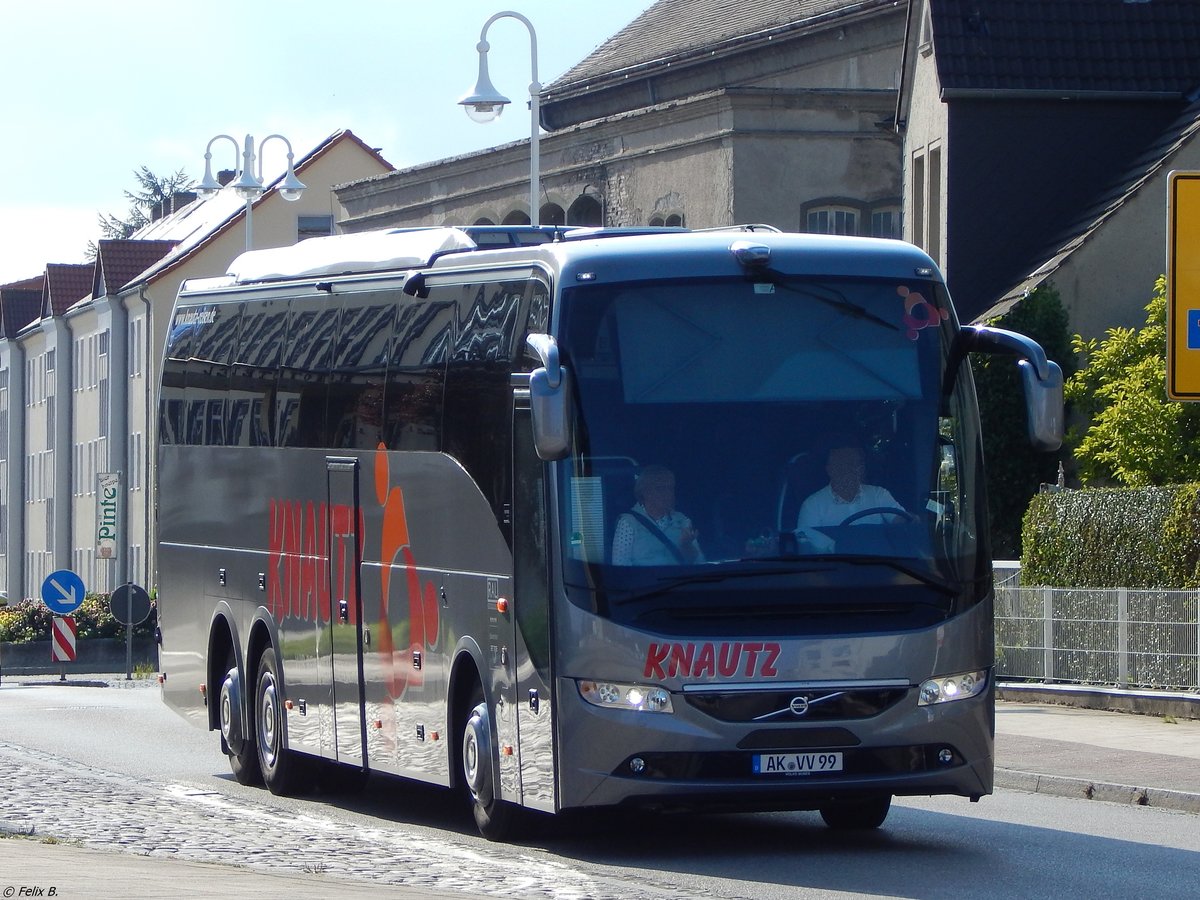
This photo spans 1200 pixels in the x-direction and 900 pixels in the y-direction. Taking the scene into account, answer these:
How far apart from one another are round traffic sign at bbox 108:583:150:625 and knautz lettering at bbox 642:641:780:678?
35.3 metres

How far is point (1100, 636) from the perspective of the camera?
24359mm

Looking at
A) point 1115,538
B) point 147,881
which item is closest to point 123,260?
point 1115,538

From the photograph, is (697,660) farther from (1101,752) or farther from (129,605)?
(129,605)

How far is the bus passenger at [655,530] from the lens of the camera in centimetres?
1181

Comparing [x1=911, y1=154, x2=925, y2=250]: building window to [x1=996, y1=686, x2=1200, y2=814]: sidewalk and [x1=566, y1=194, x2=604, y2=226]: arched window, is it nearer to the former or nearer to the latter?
[x1=566, y1=194, x2=604, y2=226]: arched window

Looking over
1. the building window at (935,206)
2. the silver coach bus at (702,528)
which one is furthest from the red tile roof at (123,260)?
the silver coach bus at (702,528)

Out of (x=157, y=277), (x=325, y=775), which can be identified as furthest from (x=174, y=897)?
(x=157, y=277)

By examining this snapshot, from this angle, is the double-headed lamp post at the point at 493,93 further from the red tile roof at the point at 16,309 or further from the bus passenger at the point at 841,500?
the red tile roof at the point at 16,309

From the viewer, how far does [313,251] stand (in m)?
16.8

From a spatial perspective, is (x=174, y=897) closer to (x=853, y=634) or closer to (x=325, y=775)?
(x=853, y=634)

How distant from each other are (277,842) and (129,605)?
3402 cm

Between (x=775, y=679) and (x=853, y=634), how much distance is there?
18.9 inches

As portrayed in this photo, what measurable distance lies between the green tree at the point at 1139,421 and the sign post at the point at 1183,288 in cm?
1367

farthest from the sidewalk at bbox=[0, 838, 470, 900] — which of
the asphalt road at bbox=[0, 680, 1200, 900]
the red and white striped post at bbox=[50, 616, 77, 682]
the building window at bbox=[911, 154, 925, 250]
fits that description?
the red and white striped post at bbox=[50, 616, 77, 682]
